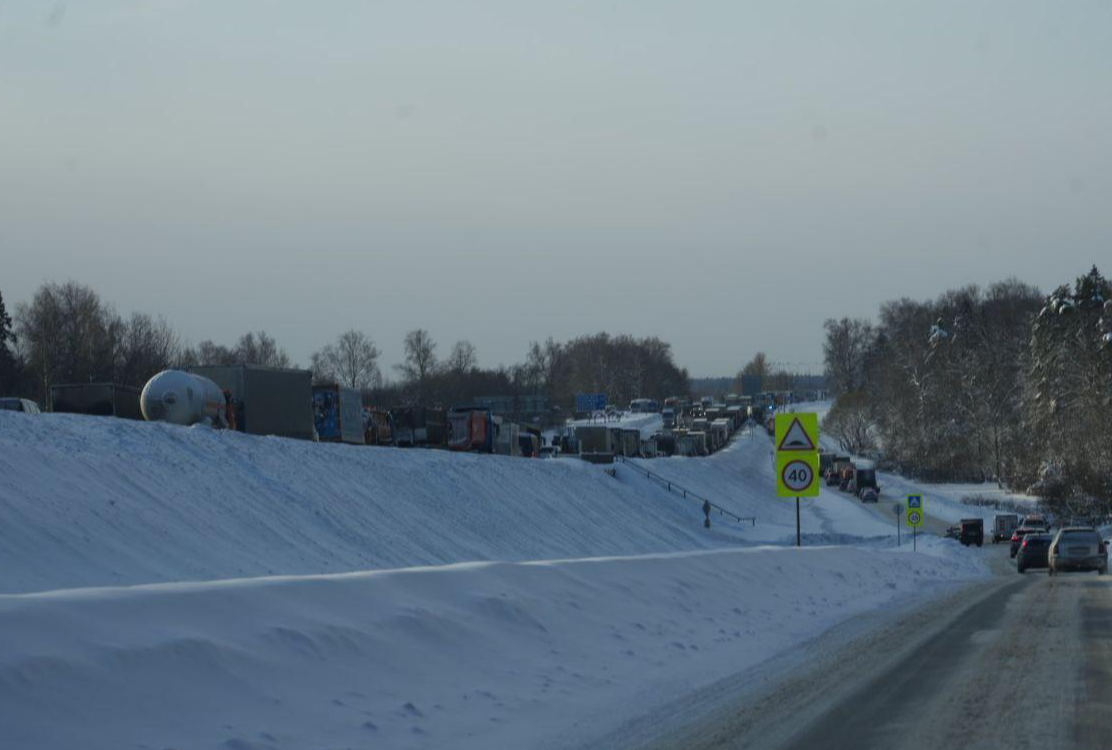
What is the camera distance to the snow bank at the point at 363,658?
8.98 m

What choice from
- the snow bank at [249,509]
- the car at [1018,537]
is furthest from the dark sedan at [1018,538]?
the snow bank at [249,509]

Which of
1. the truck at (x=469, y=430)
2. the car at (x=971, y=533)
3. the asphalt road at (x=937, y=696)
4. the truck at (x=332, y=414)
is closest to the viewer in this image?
the asphalt road at (x=937, y=696)

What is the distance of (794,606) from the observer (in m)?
21.8

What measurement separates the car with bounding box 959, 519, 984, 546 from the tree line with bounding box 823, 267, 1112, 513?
12523 millimetres

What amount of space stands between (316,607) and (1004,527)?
61.7 meters

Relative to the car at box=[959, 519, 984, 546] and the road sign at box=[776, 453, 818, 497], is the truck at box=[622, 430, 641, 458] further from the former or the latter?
the road sign at box=[776, 453, 818, 497]

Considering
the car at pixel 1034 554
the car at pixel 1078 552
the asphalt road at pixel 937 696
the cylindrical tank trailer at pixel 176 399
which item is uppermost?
the cylindrical tank trailer at pixel 176 399

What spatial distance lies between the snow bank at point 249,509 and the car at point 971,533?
1439 centimetres

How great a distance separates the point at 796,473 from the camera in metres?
27.1

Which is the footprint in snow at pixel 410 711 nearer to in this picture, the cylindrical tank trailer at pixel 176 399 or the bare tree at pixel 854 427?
the cylindrical tank trailer at pixel 176 399

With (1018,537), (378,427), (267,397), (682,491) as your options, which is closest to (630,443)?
(682,491)

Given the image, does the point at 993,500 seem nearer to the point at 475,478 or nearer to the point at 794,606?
the point at 475,478

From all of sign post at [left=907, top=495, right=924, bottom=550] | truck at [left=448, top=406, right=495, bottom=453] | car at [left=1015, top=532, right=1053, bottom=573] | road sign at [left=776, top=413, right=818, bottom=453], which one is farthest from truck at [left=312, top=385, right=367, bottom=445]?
road sign at [left=776, top=413, right=818, bottom=453]

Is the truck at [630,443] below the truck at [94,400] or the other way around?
below
